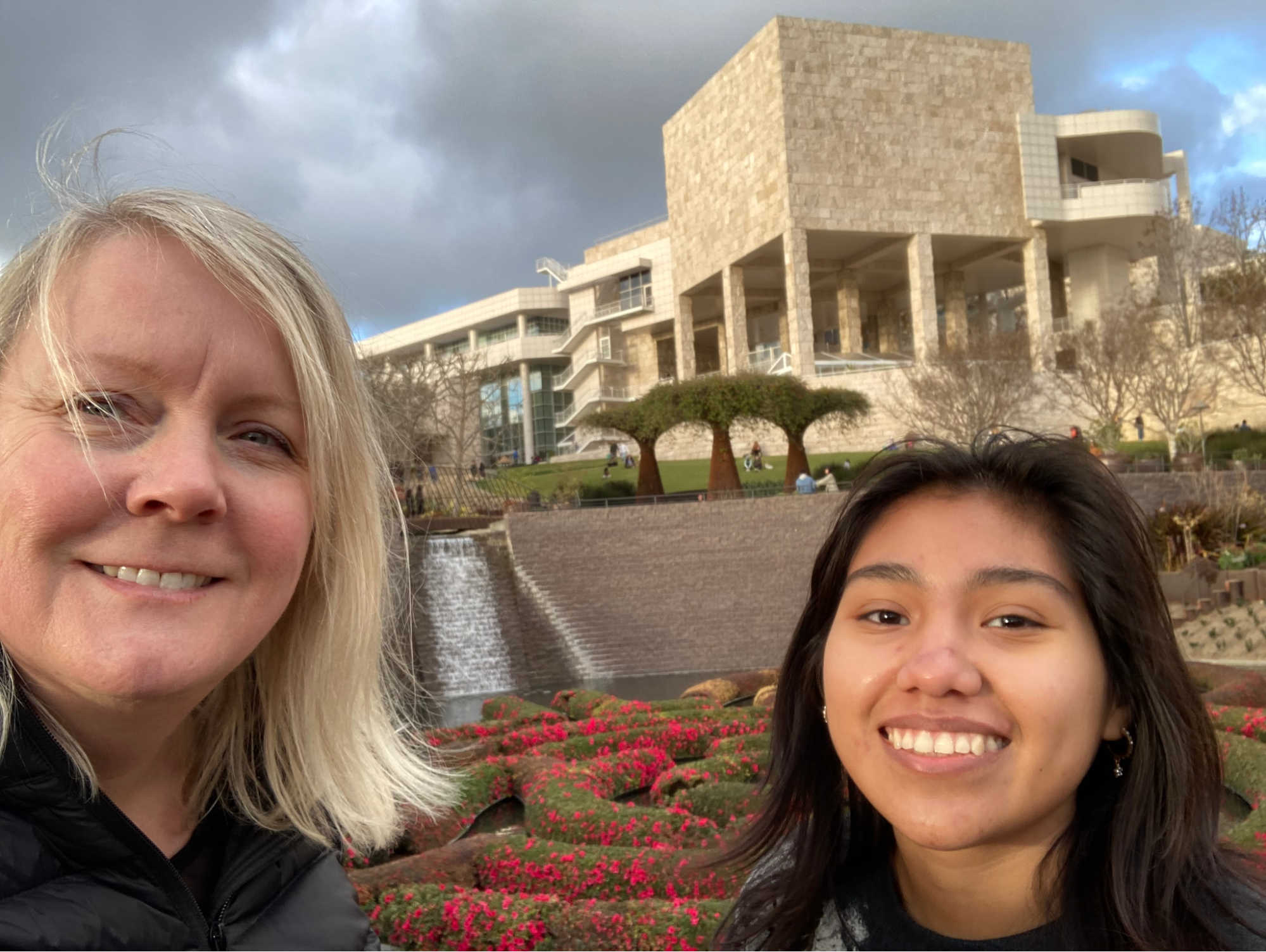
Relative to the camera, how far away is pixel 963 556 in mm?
1830

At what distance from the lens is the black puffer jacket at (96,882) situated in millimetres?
1314

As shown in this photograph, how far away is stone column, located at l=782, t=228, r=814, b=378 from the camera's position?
41.6 metres

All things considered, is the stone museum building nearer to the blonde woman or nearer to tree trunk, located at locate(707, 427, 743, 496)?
tree trunk, located at locate(707, 427, 743, 496)

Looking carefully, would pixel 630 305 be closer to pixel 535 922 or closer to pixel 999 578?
pixel 535 922

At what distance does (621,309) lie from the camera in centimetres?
5791

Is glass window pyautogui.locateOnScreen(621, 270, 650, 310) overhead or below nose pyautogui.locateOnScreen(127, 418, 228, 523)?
overhead

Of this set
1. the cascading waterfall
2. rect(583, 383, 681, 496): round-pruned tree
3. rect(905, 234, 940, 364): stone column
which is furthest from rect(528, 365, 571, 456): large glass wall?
the cascading waterfall

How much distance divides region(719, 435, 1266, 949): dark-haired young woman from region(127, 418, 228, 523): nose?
115 cm

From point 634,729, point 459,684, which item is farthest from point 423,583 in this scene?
point 634,729

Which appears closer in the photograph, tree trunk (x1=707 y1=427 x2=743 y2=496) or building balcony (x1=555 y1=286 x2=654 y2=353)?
tree trunk (x1=707 y1=427 x2=743 y2=496)

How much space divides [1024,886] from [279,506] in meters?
1.52

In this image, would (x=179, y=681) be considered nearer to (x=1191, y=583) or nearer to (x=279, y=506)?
(x=279, y=506)

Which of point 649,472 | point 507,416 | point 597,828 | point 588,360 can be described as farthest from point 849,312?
point 597,828

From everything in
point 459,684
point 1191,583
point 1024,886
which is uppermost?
point 1024,886
